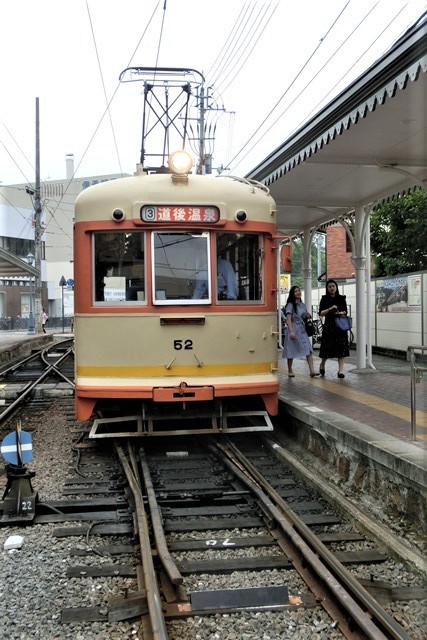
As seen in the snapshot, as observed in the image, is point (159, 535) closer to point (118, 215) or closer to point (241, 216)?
point (118, 215)

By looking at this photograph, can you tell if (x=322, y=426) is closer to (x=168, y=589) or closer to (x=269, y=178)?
(x=168, y=589)

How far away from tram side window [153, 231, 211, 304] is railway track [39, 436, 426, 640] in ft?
5.81

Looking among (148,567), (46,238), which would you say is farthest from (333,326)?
(46,238)

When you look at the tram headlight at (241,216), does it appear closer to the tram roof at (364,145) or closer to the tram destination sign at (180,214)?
the tram destination sign at (180,214)

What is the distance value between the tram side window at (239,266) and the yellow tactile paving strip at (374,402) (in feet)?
6.68

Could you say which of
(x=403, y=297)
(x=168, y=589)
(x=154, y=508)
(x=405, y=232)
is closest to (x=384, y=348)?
(x=403, y=297)

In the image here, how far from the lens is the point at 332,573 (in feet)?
12.8

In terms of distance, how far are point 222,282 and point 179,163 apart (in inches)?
54.5

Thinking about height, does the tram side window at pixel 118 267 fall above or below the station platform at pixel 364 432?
above

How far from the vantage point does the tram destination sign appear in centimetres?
663

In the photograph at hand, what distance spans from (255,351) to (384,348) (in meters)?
9.30

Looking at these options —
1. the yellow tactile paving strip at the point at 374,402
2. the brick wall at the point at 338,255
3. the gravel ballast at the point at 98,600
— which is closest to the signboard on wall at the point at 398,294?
the yellow tactile paving strip at the point at 374,402

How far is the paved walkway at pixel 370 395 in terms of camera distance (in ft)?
21.1

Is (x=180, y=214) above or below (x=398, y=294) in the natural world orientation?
above
